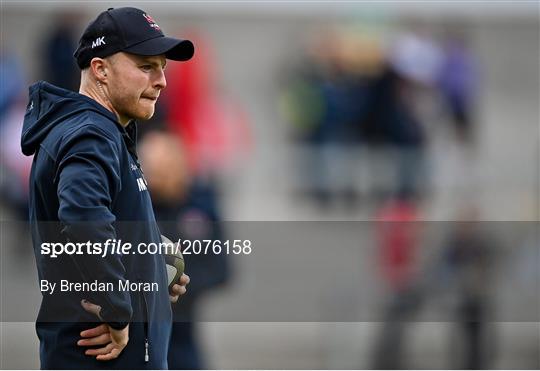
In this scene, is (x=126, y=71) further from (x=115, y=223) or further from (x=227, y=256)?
(x=227, y=256)

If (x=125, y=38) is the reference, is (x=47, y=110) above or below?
below

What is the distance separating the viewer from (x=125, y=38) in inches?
189

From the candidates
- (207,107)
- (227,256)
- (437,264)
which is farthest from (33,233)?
(207,107)

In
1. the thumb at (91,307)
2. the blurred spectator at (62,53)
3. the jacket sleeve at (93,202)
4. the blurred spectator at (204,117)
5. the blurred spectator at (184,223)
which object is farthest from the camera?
the blurred spectator at (62,53)

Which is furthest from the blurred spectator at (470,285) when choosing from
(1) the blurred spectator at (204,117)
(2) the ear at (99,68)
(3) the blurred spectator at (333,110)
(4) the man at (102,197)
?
(2) the ear at (99,68)

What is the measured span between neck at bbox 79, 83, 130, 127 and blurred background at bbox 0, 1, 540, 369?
2.19 m

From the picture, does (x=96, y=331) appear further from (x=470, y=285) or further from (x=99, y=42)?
(x=470, y=285)

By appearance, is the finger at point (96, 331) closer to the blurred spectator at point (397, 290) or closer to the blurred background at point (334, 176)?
the blurred background at point (334, 176)

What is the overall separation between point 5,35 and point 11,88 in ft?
4.96

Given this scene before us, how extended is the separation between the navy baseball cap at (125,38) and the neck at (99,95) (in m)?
0.10

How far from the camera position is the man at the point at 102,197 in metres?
4.47

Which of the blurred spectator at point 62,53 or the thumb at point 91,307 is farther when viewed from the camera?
the blurred spectator at point 62,53

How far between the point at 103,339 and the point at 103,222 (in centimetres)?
48

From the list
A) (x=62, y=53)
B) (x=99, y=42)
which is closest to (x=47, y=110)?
(x=99, y=42)
